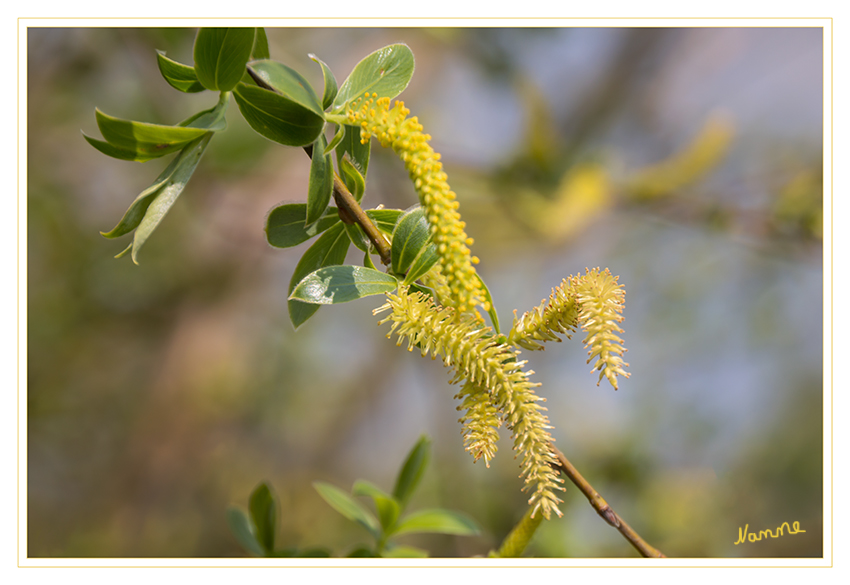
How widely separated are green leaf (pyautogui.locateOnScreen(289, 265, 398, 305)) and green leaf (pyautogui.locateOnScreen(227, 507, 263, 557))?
35cm

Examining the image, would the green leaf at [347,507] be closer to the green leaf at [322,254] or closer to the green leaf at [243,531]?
the green leaf at [243,531]

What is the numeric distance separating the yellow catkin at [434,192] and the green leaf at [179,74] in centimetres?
11

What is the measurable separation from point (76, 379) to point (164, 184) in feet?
5.38

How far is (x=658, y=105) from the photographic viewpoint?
205cm

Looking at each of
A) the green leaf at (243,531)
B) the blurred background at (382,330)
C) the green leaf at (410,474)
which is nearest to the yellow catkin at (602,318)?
the green leaf at (410,474)

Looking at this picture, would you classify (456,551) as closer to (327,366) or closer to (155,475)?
(327,366)

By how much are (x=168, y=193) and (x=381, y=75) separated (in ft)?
0.45

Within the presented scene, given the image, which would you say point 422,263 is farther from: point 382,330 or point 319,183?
point 382,330

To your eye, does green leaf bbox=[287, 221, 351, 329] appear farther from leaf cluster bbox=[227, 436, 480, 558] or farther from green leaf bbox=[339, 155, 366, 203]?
leaf cluster bbox=[227, 436, 480, 558]

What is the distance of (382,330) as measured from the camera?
1.81 m

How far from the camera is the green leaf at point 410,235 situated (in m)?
0.27

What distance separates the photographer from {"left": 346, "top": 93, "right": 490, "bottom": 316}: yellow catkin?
0.24 m

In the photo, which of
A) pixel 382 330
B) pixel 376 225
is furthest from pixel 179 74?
pixel 382 330
